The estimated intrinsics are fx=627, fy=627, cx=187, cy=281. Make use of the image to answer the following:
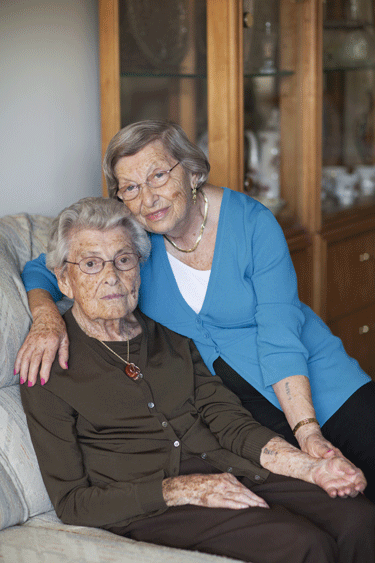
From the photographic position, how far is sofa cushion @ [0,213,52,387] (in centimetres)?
143

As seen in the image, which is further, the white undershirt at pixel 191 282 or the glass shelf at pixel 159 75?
the glass shelf at pixel 159 75

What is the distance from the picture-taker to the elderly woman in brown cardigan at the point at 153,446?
4.09 ft

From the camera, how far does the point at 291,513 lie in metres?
1.27

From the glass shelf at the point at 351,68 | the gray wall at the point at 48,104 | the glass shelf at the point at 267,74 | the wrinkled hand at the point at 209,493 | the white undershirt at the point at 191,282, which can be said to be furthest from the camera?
the glass shelf at the point at 351,68

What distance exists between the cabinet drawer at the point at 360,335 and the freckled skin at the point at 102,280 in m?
1.67

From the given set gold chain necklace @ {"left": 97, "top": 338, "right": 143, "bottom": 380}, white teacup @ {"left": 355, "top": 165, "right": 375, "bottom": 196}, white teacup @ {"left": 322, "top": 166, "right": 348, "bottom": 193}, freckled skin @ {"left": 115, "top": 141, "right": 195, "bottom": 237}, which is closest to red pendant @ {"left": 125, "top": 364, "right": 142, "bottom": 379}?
gold chain necklace @ {"left": 97, "top": 338, "right": 143, "bottom": 380}

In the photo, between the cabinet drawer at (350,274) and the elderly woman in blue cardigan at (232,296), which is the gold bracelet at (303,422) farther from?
the cabinet drawer at (350,274)

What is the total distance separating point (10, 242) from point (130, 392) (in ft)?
1.79

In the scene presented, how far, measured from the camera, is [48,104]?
2.11 meters

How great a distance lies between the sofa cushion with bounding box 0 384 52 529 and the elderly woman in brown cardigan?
→ 50mm

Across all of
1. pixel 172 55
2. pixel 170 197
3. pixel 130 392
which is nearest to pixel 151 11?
pixel 172 55

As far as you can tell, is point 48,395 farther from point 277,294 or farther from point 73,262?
point 277,294

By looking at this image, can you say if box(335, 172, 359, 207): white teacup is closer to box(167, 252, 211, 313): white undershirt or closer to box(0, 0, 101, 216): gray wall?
box(0, 0, 101, 216): gray wall

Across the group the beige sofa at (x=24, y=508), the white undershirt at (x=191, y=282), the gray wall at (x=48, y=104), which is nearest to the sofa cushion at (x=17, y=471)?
the beige sofa at (x=24, y=508)
